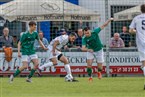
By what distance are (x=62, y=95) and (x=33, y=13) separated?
1478cm

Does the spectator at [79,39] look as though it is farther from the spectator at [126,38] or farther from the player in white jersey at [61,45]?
the player in white jersey at [61,45]

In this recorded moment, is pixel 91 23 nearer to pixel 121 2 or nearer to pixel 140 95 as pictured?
pixel 121 2

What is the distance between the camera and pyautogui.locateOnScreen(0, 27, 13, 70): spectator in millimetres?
28875

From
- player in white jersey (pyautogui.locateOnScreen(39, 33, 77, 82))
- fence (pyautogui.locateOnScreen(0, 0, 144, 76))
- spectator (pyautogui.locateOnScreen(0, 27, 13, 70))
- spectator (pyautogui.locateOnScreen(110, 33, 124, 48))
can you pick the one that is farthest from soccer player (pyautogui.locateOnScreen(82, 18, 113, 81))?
spectator (pyautogui.locateOnScreen(0, 27, 13, 70))

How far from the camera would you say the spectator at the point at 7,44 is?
94.7 feet

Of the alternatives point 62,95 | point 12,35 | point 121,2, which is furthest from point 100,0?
point 62,95

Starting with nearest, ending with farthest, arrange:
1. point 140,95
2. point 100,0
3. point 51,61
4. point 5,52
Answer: point 140,95 → point 51,61 → point 5,52 → point 100,0

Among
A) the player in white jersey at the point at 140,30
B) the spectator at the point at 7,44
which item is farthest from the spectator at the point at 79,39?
the player in white jersey at the point at 140,30

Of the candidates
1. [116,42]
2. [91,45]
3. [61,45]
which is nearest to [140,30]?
[91,45]

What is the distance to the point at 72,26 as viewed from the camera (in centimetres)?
3134

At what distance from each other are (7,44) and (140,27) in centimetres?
1182

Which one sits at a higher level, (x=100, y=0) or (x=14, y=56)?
(x=100, y=0)

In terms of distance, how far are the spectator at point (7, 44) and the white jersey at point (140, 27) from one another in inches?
453

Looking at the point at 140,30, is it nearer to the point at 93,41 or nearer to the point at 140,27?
the point at 140,27
